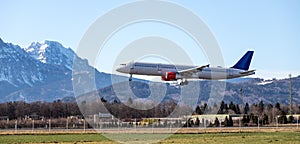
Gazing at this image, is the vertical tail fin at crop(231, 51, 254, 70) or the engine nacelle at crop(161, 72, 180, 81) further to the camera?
the vertical tail fin at crop(231, 51, 254, 70)

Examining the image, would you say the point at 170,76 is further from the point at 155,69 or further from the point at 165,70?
Answer: the point at 155,69

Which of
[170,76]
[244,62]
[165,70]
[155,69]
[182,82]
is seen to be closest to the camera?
[182,82]

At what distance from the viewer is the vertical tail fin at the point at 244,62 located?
318ft

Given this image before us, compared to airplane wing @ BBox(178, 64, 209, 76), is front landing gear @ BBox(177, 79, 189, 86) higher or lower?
lower

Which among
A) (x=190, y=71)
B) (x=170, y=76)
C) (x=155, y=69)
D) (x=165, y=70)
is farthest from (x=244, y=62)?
(x=170, y=76)

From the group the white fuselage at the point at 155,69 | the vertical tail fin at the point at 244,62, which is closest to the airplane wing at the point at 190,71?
the white fuselage at the point at 155,69

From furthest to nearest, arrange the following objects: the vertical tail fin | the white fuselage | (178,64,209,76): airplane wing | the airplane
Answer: the vertical tail fin → (178,64,209,76): airplane wing → the airplane → the white fuselage

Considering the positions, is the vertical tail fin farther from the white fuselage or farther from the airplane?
the airplane

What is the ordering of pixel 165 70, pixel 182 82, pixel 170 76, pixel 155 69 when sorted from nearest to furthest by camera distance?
pixel 182 82 → pixel 170 76 → pixel 165 70 → pixel 155 69

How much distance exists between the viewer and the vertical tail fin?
3814 inches

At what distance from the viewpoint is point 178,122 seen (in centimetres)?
10869

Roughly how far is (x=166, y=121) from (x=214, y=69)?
23.3 meters

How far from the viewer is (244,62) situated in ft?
322

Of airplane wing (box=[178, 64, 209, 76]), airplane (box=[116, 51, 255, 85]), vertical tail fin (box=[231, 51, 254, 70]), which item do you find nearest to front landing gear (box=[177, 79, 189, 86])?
airplane (box=[116, 51, 255, 85])
